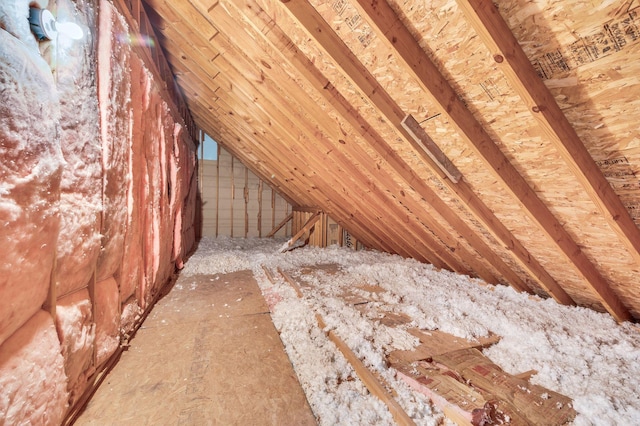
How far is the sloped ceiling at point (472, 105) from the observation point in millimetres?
1094

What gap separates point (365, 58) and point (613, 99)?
116cm

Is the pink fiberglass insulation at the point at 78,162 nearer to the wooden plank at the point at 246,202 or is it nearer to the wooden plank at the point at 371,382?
the wooden plank at the point at 371,382

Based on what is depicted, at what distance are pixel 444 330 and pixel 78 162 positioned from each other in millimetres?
2801

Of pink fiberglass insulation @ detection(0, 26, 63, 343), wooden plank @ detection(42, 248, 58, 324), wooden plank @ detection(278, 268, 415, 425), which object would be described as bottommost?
wooden plank @ detection(278, 268, 415, 425)

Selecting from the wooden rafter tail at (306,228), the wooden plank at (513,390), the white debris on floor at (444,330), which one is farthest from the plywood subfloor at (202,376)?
the wooden rafter tail at (306,228)

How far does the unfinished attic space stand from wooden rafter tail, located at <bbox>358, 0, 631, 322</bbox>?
2 centimetres

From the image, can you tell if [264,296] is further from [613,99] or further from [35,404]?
[613,99]

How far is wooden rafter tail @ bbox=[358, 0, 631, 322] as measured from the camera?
1.22 metres

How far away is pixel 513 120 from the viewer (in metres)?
1.42

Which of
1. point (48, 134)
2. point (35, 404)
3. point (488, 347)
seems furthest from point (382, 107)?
point (35, 404)

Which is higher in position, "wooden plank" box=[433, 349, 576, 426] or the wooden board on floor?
"wooden plank" box=[433, 349, 576, 426]

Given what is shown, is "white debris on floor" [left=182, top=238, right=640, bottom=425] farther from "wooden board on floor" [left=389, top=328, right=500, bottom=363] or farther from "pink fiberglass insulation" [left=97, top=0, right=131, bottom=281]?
"pink fiberglass insulation" [left=97, top=0, right=131, bottom=281]

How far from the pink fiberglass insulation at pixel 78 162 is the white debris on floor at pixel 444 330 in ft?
4.65

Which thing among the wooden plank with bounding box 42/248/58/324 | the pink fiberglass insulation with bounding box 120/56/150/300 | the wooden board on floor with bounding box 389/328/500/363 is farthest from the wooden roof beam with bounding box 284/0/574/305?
the wooden plank with bounding box 42/248/58/324
